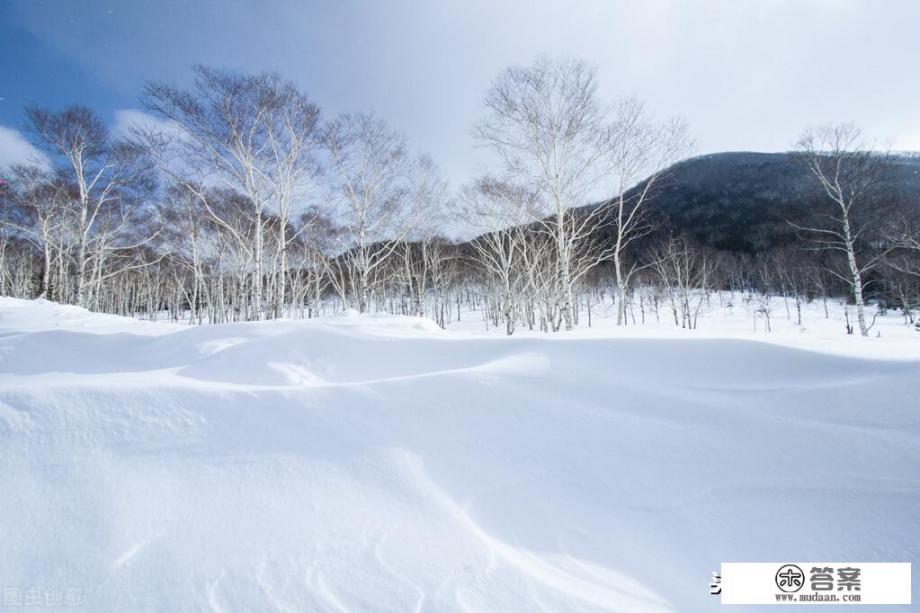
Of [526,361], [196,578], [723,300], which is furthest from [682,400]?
[723,300]

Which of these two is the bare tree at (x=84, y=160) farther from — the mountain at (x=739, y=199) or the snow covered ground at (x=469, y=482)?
the mountain at (x=739, y=199)

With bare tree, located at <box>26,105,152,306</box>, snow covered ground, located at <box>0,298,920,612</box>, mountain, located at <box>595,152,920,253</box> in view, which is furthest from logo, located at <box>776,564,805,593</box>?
mountain, located at <box>595,152,920,253</box>

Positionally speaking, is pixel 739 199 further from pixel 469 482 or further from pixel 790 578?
pixel 469 482

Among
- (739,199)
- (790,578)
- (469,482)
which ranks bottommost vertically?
(790,578)

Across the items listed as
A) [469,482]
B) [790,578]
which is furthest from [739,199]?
[469,482]

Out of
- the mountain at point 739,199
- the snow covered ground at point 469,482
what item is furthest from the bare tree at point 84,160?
the mountain at point 739,199

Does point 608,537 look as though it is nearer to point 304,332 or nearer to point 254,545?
point 254,545

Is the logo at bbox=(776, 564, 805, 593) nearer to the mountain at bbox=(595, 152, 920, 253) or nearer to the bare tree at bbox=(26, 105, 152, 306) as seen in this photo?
the bare tree at bbox=(26, 105, 152, 306)

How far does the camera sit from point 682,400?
7.44ft

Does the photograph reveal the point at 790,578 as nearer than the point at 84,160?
Yes

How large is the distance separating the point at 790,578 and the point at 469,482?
61.3 inches

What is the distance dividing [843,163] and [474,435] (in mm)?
20685

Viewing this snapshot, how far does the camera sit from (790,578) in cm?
155

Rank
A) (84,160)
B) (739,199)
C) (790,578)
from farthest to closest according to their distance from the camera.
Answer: (739,199) → (84,160) → (790,578)
